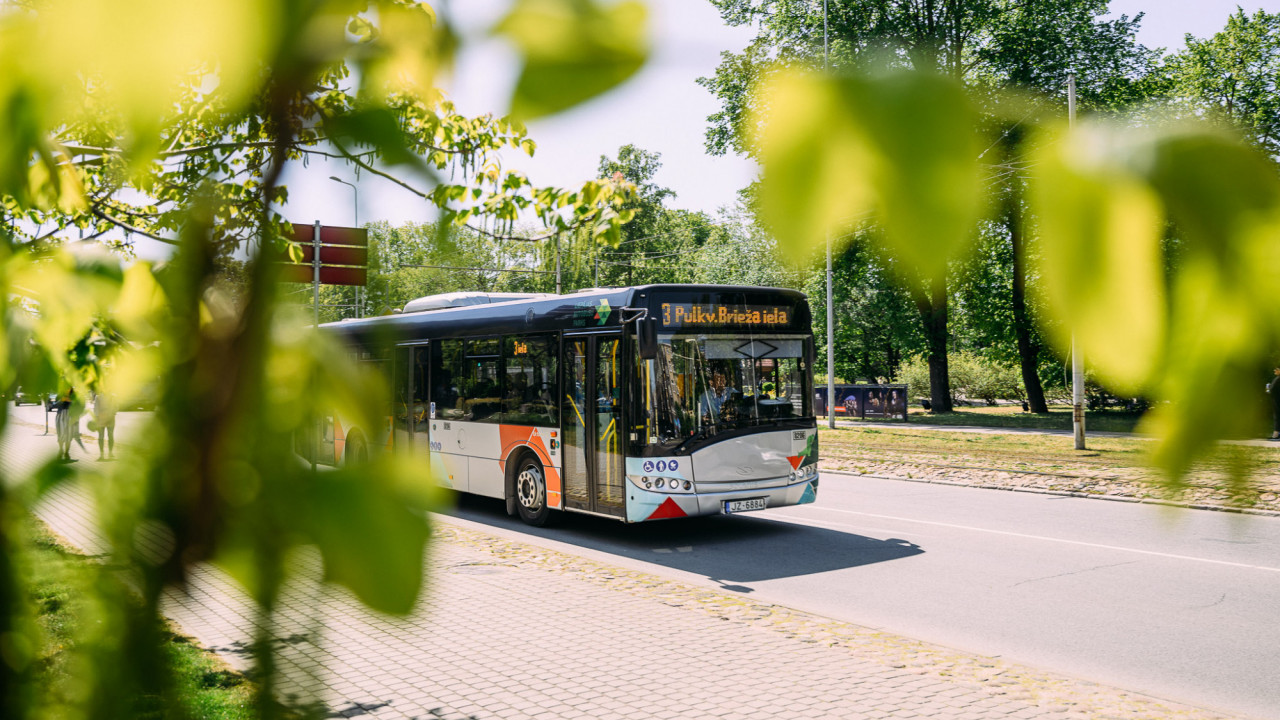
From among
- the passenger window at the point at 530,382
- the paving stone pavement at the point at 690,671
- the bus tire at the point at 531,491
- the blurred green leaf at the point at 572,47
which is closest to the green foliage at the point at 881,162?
the blurred green leaf at the point at 572,47

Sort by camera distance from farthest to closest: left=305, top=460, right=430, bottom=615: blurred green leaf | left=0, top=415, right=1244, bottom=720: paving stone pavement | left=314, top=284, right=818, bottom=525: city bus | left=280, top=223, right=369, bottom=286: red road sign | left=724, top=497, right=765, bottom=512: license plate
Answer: left=724, top=497, right=765, bottom=512: license plate → left=314, top=284, right=818, bottom=525: city bus → left=0, top=415, right=1244, bottom=720: paving stone pavement → left=280, top=223, right=369, bottom=286: red road sign → left=305, top=460, right=430, bottom=615: blurred green leaf

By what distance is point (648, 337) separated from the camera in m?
8.98

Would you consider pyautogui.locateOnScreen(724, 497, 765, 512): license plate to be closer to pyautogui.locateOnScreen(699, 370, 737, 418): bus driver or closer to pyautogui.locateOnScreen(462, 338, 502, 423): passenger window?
pyautogui.locateOnScreen(699, 370, 737, 418): bus driver

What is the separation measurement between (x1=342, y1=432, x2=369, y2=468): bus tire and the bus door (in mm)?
8807

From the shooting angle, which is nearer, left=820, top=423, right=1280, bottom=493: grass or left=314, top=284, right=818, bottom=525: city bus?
left=314, top=284, right=818, bottom=525: city bus

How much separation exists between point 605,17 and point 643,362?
8776mm

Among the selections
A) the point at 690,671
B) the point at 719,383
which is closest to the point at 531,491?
the point at 719,383

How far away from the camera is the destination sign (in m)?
9.13

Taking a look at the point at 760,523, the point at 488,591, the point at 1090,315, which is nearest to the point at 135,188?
the point at 1090,315

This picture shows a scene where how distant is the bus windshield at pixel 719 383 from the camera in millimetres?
9242

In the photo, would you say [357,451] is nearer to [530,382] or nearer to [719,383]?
[719,383]

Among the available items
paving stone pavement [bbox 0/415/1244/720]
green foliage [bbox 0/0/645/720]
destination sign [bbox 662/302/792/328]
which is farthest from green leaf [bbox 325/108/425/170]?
destination sign [bbox 662/302/792/328]

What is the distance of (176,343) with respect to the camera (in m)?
0.58

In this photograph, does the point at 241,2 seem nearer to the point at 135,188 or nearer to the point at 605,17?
the point at 605,17
